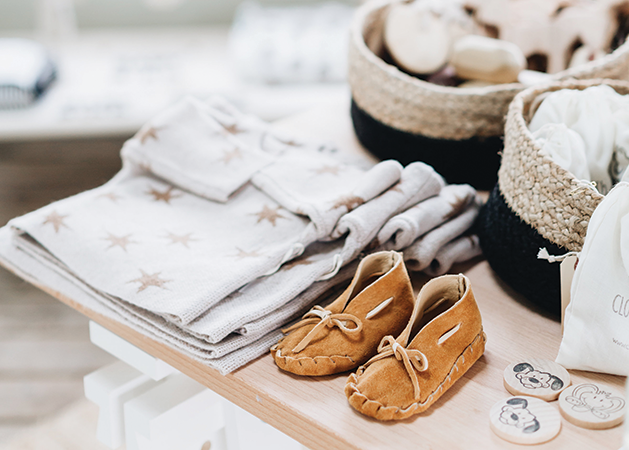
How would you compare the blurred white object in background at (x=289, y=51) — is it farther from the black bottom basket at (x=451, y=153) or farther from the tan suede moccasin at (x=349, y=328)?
the tan suede moccasin at (x=349, y=328)

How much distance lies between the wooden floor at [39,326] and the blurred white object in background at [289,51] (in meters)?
0.62

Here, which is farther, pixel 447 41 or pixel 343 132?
pixel 343 132

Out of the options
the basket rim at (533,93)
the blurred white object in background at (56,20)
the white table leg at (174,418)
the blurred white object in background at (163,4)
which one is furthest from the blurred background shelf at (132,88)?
the white table leg at (174,418)

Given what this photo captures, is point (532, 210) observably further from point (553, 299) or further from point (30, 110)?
point (30, 110)

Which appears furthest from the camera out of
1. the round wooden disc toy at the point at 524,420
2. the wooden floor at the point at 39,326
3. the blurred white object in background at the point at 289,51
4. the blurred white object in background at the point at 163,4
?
the blurred white object in background at the point at 163,4

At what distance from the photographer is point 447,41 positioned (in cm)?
100

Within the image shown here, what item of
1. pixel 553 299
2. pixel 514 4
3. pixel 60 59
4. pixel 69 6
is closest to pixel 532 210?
pixel 553 299

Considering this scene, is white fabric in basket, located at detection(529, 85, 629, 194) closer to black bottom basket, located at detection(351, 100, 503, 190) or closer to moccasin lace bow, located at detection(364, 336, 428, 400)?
black bottom basket, located at detection(351, 100, 503, 190)

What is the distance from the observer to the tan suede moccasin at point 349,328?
600mm

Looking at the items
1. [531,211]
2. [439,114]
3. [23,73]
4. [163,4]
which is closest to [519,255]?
[531,211]

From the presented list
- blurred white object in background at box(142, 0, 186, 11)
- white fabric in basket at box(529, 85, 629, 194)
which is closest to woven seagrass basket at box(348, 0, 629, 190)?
white fabric in basket at box(529, 85, 629, 194)

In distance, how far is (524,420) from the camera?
0.53 meters

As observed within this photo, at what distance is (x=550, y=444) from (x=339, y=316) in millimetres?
230

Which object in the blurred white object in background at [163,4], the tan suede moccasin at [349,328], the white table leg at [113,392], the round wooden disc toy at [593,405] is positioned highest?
the blurred white object in background at [163,4]
